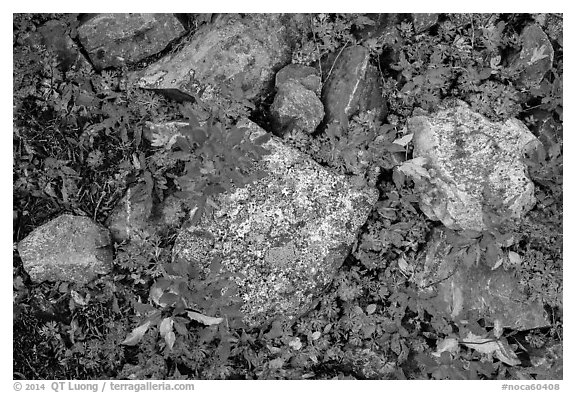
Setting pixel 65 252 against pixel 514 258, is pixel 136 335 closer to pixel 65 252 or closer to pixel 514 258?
pixel 65 252

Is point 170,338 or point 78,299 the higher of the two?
point 78,299

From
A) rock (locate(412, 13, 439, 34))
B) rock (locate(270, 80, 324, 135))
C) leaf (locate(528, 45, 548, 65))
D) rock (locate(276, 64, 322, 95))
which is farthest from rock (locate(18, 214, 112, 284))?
leaf (locate(528, 45, 548, 65))

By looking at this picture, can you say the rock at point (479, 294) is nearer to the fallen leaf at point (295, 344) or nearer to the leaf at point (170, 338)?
the fallen leaf at point (295, 344)

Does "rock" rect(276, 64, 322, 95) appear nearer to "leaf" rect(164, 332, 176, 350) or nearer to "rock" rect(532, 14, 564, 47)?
"rock" rect(532, 14, 564, 47)

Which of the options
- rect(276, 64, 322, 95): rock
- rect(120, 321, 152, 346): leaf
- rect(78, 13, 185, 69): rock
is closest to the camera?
rect(120, 321, 152, 346): leaf

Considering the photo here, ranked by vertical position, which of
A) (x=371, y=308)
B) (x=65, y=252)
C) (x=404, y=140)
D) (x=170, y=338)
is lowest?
(x=371, y=308)

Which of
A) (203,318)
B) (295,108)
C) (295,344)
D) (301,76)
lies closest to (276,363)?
(295,344)

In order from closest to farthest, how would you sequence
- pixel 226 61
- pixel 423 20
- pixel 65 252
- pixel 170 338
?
pixel 170 338
pixel 65 252
pixel 226 61
pixel 423 20
